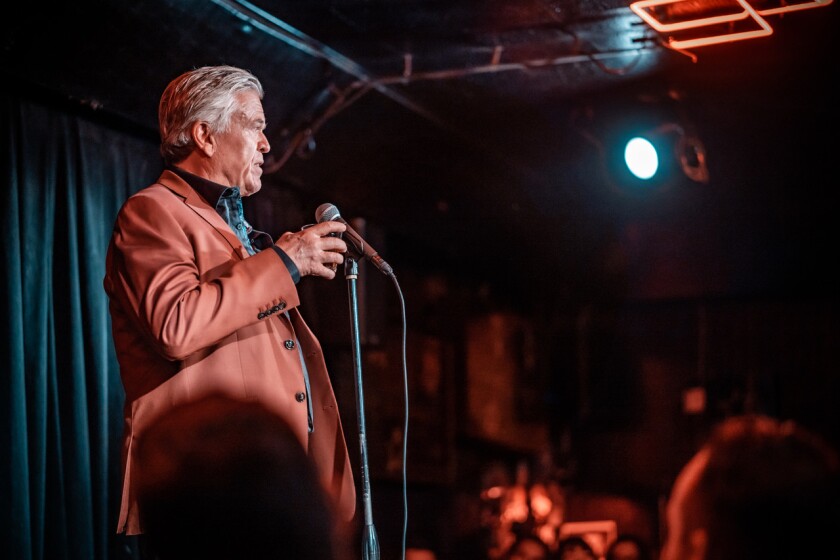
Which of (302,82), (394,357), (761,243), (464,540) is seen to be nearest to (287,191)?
(302,82)

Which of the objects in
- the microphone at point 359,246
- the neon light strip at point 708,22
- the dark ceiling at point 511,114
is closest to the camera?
the microphone at point 359,246

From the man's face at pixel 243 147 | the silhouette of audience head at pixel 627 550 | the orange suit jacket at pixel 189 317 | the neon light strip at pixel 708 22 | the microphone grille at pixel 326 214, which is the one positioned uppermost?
the neon light strip at pixel 708 22

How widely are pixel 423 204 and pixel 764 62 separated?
2.11m

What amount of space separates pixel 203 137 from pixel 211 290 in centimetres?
48

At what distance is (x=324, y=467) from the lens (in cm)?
218

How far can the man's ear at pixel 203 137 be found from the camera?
Result: 2231mm

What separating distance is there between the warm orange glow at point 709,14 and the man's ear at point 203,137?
2.24m

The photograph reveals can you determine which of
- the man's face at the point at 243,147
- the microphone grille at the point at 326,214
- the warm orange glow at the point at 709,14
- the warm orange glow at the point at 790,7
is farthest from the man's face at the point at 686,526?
the warm orange glow at the point at 790,7

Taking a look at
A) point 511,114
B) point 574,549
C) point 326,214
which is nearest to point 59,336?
point 326,214

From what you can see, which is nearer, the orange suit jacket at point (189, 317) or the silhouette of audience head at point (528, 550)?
the orange suit jacket at point (189, 317)

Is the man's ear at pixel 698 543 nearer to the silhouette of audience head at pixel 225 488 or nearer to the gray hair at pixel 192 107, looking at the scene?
the silhouette of audience head at pixel 225 488

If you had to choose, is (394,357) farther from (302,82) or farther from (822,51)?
(822,51)

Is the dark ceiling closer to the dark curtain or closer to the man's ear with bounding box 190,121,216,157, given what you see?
the dark curtain

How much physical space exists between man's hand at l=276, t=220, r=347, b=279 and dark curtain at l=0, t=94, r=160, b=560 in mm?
1721
